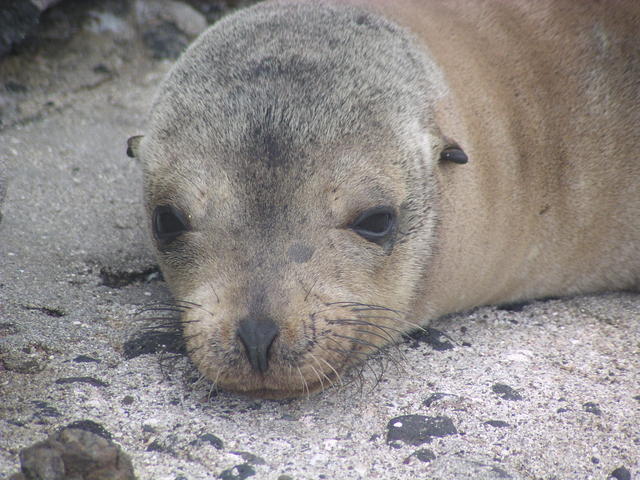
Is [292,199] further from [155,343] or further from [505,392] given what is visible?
[505,392]

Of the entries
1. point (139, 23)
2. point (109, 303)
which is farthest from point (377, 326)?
point (139, 23)

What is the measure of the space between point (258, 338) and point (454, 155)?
1.28 metres

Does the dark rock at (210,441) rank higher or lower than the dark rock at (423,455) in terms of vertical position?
higher

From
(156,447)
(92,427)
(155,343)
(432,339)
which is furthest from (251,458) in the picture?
(432,339)

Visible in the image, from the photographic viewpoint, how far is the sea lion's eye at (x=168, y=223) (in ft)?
10.2

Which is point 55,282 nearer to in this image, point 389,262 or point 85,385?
point 85,385

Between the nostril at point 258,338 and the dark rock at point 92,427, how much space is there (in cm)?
54

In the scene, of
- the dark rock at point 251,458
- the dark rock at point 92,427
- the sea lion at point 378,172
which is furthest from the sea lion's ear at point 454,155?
the dark rock at point 92,427

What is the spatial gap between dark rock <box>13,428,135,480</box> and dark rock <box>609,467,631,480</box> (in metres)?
1.58

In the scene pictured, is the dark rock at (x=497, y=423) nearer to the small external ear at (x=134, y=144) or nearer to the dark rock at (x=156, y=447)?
the dark rock at (x=156, y=447)

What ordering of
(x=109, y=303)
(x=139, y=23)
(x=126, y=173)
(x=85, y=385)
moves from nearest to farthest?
(x=85, y=385)
(x=109, y=303)
(x=126, y=173)
(x=139, y=23)

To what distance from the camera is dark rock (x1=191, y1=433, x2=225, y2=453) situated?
8.61 feet

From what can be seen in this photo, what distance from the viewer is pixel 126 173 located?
5090 mm

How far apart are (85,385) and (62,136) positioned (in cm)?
293
